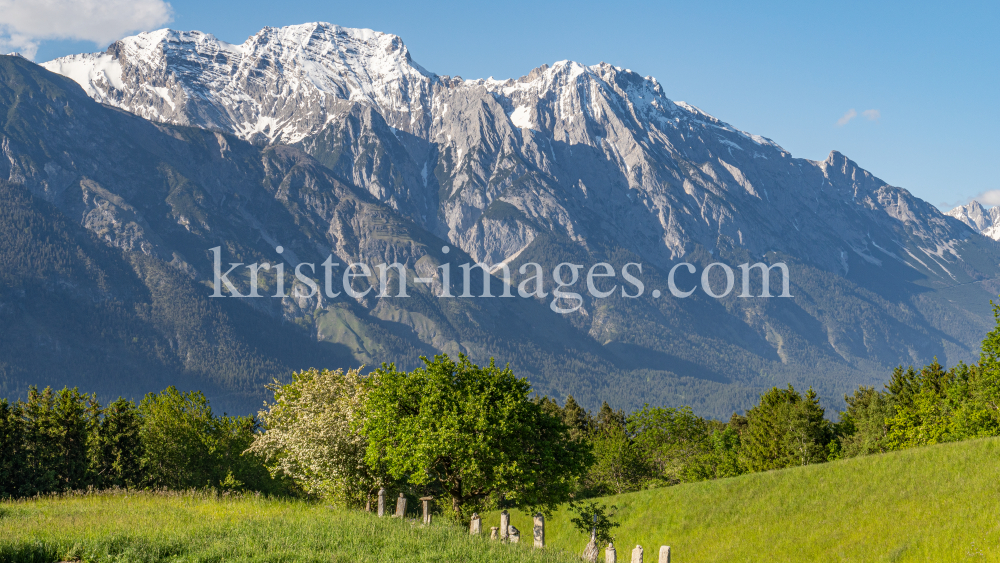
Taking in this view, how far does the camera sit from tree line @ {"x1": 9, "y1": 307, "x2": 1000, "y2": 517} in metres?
40.9

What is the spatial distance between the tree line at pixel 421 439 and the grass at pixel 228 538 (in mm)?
7659

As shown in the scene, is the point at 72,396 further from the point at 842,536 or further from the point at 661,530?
the point at 842,536

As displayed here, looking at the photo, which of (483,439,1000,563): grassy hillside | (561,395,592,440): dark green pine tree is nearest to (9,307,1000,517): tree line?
(483,439,1000,563): grassy hillside

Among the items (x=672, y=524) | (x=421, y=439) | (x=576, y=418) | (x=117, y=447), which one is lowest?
(x=672, y=524)

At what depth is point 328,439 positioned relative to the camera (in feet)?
149

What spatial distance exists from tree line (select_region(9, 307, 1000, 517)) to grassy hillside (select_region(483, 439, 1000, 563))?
8.36m

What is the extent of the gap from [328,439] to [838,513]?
30874mm

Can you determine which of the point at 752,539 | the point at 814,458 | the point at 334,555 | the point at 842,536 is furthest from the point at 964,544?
the point at 814,458

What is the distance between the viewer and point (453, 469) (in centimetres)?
4122

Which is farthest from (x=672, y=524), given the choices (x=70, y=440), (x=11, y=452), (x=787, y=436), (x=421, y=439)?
(x=11, y=452)

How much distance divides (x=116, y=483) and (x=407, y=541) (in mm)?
44720

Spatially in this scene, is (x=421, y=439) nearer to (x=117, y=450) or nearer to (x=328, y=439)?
(x=328, y=439)

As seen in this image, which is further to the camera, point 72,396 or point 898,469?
Answer: point 72,396

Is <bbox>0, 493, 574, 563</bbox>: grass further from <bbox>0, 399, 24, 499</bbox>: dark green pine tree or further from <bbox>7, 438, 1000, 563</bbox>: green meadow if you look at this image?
<bbox>0, 399, 24, 499</bbox>: dark green pine tree
